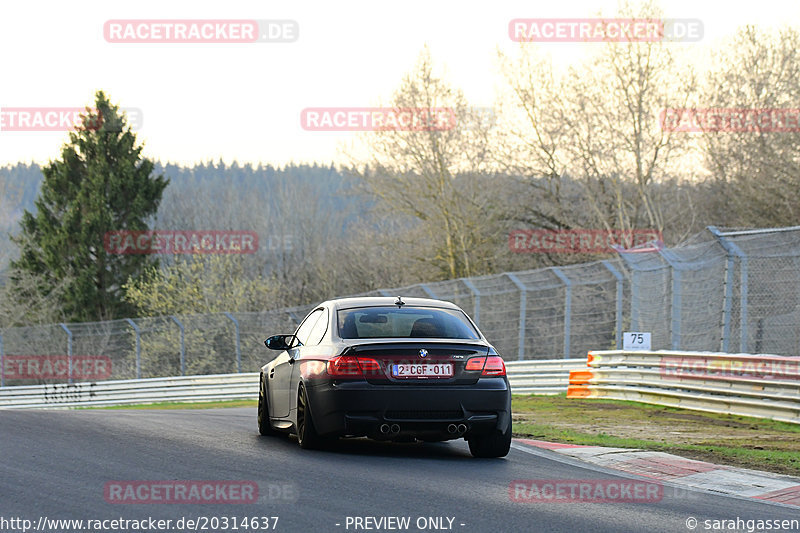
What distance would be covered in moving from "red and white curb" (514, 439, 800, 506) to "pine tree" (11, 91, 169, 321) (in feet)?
146

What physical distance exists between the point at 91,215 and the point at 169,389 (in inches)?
1061

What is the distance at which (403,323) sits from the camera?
30.1 feet

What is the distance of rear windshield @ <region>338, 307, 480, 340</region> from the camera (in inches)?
354

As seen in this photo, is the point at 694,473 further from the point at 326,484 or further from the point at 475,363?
the point at 326,484

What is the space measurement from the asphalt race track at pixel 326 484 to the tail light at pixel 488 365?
79 centimetres

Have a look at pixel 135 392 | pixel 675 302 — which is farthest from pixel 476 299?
pixel 135 392

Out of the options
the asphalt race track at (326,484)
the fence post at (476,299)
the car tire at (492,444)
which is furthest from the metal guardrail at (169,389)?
the car tire at (492,444)

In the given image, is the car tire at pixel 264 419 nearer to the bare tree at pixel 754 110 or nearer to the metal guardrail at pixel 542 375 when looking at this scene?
the metal guardrail at pixel 542 375

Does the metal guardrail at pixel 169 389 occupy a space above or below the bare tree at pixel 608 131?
below

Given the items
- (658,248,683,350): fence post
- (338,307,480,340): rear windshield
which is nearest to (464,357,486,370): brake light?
(338,307,480,340): rear windshield

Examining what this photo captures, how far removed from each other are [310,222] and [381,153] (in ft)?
156

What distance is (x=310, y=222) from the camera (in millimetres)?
82500

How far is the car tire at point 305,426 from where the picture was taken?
29.1 feet

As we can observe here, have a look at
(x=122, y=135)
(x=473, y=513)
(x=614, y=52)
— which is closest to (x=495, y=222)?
(x=614, y=52)
